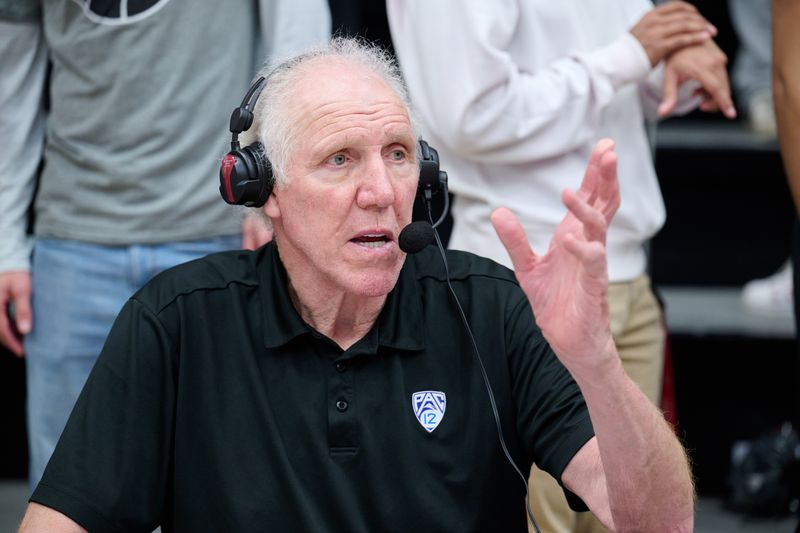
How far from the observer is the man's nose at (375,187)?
1814 mm

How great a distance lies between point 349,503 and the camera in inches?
70.2

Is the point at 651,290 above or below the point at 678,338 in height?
above

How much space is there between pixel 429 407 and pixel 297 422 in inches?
7.8

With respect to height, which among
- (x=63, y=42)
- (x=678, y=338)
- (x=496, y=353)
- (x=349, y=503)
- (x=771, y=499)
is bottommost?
(x=771, y=499)

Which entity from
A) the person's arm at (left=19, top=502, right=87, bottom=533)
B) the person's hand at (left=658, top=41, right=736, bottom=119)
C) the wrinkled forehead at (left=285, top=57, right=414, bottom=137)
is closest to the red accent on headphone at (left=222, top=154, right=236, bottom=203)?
the wrinkled forehead at (left=285, top=57, right=414, bottom=137)

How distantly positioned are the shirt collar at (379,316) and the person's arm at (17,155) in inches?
31.1

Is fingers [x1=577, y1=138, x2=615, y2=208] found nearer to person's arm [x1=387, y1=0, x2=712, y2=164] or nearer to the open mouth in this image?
the open mouth

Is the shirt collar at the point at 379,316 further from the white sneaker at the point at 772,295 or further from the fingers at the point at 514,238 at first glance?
the white sneaker at the point at 772,295

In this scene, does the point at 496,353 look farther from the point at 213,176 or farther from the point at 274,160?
the point at 213,176

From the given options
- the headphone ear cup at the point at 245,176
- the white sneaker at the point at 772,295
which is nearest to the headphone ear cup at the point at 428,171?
the headphone ear cup at the point at 245,176

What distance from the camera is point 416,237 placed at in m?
1.75

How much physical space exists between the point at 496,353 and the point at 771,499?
6.69 ft

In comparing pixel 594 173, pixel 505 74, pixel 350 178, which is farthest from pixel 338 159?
pixel 505 74

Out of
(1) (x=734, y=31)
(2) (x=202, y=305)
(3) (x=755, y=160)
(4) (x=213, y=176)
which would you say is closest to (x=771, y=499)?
(3) (x=755, y=160)
